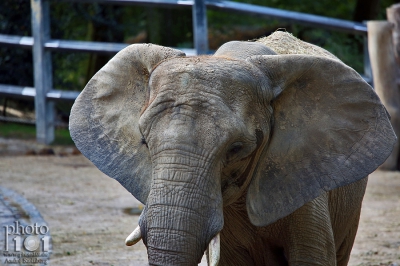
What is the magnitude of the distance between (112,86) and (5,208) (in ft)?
11.0

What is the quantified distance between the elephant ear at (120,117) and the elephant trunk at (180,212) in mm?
496

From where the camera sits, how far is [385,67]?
1266 centimetres

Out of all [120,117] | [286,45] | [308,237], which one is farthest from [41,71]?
[308,237]

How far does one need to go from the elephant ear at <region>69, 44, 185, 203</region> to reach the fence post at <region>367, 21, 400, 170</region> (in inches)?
327

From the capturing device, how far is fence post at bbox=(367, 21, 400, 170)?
1251 centimetres

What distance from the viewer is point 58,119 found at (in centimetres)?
1599

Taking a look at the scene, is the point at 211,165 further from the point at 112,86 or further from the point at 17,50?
the point at 17,50

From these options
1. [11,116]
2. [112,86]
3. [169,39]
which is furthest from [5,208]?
[169,39]

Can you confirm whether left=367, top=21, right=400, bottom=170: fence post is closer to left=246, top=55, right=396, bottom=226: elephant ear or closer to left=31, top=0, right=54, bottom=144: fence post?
left=31, top=0, right=54, bottom=144: fence post

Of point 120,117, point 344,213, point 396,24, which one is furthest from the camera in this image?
point 396,24

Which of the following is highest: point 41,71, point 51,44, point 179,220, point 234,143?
point 234,143

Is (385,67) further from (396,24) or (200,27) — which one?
(200,27)

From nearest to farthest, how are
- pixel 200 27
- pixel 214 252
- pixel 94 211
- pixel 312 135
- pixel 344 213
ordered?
pixel 214 252
pixel 312 135
pixel 344 213
pixel 94 211
pixel 200 27
